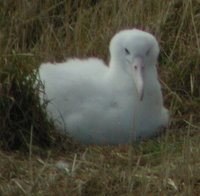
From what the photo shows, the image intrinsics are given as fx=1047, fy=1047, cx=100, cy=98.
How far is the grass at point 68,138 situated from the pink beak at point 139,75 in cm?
31

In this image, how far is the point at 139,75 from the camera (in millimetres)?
6383

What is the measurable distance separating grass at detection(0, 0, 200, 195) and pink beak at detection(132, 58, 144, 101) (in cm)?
31

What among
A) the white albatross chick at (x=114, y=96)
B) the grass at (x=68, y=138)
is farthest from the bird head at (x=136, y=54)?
the grass at (x=68, y=138)

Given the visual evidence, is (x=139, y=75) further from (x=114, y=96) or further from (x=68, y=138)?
(x=68, y=138)

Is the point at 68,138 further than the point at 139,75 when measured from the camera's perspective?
No

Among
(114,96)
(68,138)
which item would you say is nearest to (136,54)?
(114,96)

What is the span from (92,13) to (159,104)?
A: 5.42ft

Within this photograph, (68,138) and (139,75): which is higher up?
(139,75)

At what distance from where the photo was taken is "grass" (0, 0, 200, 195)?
17.2ft

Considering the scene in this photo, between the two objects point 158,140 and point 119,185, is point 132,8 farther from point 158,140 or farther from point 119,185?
point 119,185

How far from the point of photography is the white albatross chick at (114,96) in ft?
20.7

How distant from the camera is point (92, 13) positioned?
7.98 metres

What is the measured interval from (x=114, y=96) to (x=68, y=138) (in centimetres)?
44

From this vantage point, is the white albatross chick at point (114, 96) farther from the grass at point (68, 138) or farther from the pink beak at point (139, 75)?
the grass at point (68, 138)
